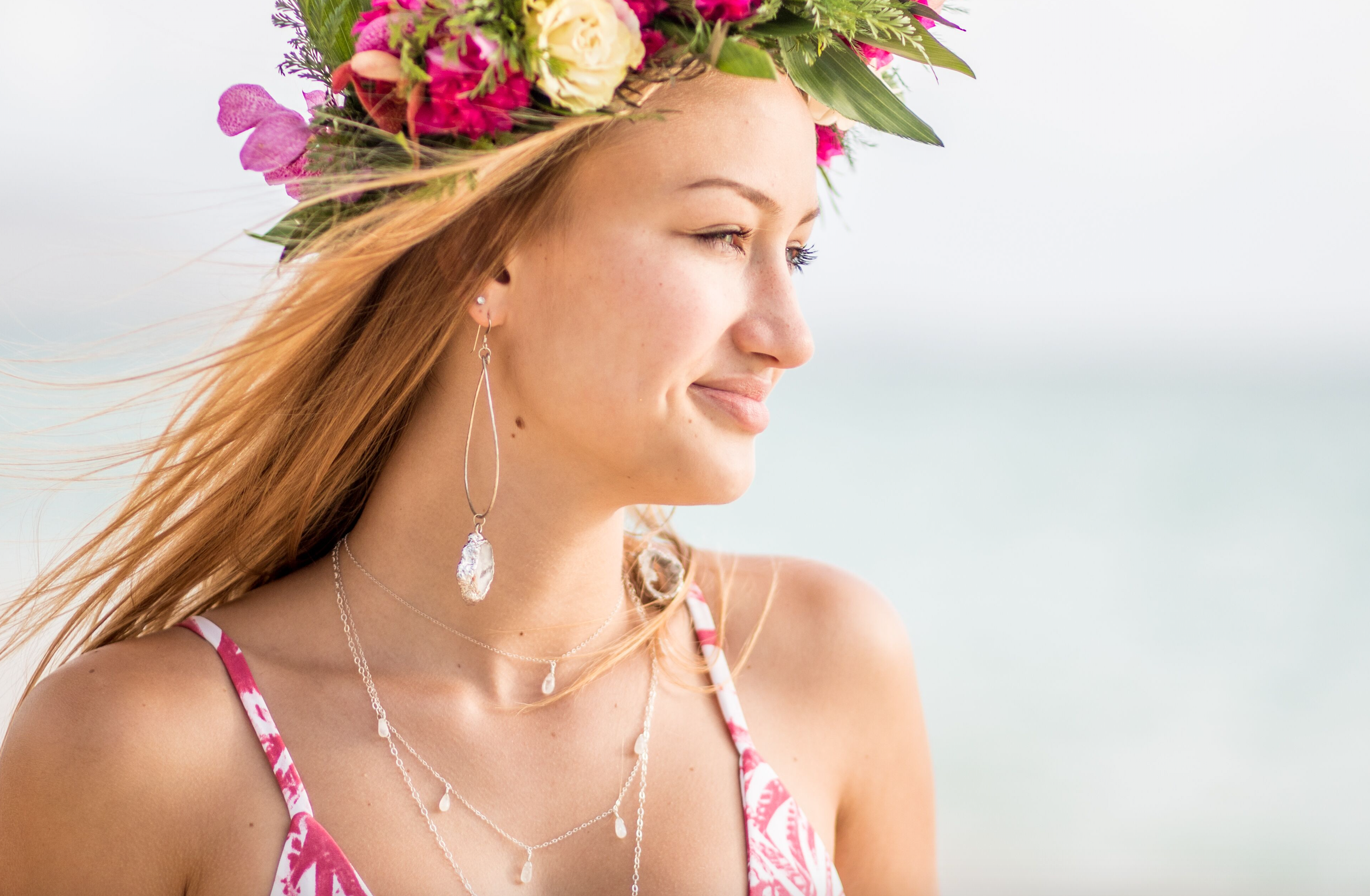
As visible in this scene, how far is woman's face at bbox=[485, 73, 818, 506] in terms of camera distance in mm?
1737

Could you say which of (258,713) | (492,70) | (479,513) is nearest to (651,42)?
(492,70)

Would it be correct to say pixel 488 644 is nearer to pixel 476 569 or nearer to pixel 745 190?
pixel 476 569

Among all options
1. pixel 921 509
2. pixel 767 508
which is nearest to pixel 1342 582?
pixel 921 509

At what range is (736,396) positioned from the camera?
182 cm

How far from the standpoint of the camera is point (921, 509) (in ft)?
29.2

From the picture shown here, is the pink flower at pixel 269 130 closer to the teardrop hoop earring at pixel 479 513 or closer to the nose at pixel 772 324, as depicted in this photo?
the teardrop hoop earring at pixel 479 513

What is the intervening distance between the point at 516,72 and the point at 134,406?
2.75 feet

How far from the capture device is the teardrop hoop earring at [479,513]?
1.86 metres

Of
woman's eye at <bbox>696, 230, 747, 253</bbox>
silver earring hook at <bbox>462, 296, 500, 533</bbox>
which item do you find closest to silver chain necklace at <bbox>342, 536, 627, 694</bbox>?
silver earring hook at <bbox>462, 296, 500, 533</bbox>

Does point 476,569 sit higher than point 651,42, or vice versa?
point 651,42

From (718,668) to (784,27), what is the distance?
1.10 metres

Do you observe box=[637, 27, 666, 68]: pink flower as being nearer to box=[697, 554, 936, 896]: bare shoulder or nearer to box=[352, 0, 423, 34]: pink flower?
box=[352, 0, 423, 34]: pink flower

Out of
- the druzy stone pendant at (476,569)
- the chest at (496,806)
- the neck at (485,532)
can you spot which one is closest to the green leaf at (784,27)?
the neck at (485,532)

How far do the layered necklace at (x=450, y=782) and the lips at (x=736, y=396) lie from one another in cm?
53
